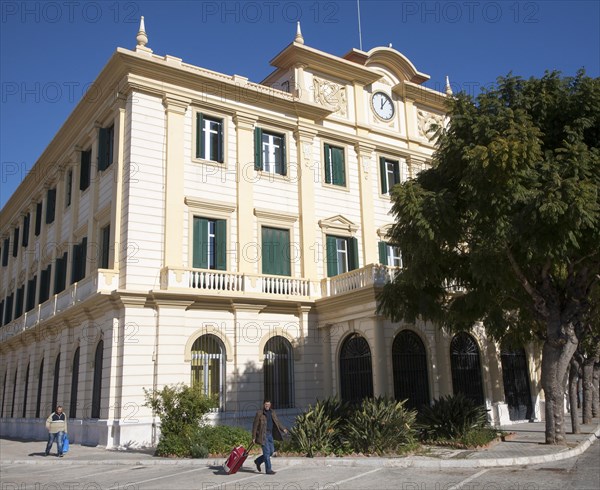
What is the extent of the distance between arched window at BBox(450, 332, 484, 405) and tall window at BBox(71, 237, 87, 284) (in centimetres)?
1475

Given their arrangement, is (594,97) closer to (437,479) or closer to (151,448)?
(437,479)

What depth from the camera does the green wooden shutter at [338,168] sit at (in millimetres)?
25969

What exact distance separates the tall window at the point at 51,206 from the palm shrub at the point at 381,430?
19.9m

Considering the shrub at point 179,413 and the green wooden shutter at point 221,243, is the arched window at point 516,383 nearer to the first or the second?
the green wooden shutter at point 221,243

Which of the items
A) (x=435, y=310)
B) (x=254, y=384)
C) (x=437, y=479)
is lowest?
(x=437, y=479)

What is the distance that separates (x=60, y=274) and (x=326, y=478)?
18.7 m

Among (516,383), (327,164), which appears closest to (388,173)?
(327,164)

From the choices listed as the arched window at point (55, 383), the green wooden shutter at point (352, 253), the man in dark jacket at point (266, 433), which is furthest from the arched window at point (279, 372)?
the arched window at point (55, 383)

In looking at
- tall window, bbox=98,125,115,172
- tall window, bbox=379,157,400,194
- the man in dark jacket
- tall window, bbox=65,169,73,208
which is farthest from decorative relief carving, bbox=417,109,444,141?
the man in dark jacket

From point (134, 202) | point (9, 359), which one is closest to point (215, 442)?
point (134, 202)

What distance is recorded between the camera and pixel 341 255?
25.1 m

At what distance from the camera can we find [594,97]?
47.6 feet

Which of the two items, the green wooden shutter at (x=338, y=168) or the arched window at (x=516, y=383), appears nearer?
Result: the arched window at (x=516, y=383)

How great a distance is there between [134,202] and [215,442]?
889cm
